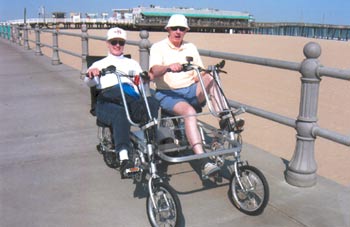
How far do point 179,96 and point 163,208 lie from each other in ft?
5.02

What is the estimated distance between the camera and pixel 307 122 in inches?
152

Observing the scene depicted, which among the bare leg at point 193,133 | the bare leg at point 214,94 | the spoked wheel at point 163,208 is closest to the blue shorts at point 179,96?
the bare leg at point 214,94

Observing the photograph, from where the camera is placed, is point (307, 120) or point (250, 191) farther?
point (307, 120)

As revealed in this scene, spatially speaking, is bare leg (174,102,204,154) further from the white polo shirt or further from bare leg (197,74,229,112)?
the white polo shirt

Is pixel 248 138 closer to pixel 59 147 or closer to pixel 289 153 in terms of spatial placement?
pixel 289 153

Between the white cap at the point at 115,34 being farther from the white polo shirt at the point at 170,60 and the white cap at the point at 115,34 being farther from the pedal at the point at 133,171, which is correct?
the pedal at the point at 133,171

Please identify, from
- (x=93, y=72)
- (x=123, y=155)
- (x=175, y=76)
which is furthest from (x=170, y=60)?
(x=123, y=155)

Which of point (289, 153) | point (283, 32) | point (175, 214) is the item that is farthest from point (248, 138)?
point (283, 32)

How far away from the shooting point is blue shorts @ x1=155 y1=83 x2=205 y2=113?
4.34 meters

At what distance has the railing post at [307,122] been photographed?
3719mm

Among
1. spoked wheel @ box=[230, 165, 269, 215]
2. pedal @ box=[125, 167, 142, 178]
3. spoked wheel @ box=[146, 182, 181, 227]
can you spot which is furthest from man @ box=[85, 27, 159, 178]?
spoked wheel @ box=[230, 165, 269, 215]

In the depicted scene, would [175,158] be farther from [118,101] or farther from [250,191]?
[118,101]

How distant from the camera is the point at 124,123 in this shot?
13.1 feet

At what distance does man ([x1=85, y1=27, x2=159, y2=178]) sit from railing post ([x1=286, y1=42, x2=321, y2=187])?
4.37 ft
